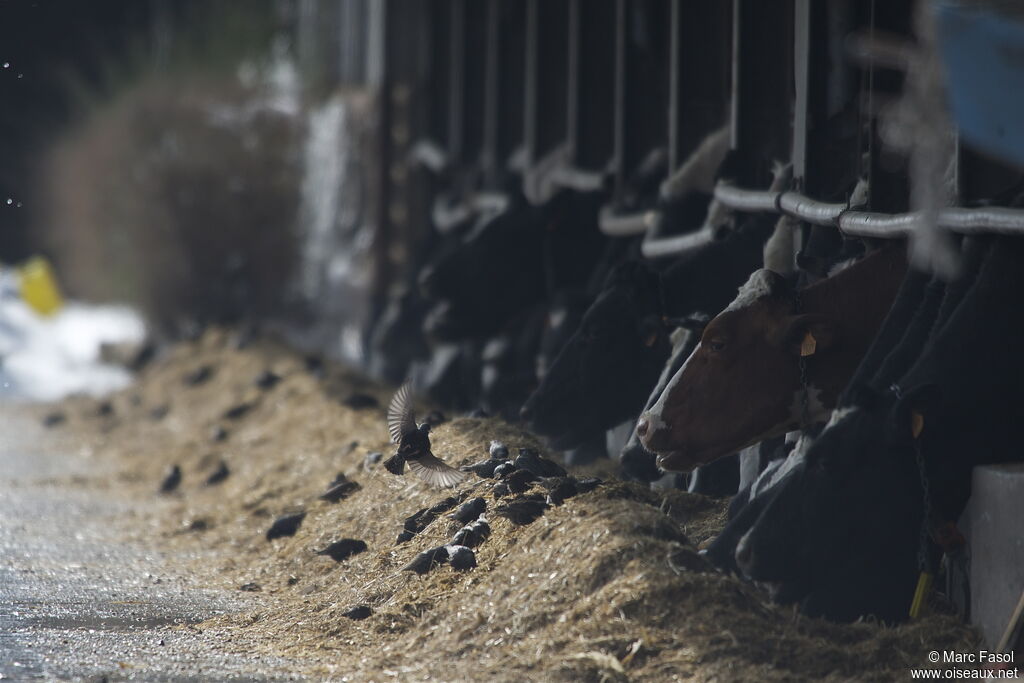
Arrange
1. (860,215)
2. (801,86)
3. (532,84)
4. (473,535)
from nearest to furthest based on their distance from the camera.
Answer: (473,535)
(860,215)
(801,86)
(532,84)

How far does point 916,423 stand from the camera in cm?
538

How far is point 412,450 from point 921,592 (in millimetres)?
2488

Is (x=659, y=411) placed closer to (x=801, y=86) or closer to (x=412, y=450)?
(x=412, y=450)

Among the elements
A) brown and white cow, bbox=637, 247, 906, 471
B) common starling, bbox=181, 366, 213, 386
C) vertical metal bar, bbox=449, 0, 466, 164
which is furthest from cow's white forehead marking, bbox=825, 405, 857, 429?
vertical metal bar, bbox=449, 0, 466, 164

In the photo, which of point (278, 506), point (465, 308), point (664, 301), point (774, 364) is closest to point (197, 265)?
point (465, 308)

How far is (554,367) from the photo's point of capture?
27.0 feet

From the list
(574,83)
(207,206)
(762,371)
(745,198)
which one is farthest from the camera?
(207,206)

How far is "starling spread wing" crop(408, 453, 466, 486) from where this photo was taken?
7020 mm

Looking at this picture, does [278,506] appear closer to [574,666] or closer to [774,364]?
[774,364]

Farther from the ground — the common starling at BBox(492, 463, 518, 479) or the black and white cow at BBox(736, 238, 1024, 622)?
the black and white cow at BBox(736, 238, 1024, 622)

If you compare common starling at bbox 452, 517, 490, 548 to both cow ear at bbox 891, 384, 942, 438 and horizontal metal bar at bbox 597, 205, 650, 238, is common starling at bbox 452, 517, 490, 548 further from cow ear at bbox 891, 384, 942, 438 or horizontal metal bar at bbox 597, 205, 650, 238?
horizontal metal bar at bbox 597, 205, 650, 238

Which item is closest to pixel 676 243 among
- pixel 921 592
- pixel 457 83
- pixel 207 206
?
pixel 921 592

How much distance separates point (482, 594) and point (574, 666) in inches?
32.5

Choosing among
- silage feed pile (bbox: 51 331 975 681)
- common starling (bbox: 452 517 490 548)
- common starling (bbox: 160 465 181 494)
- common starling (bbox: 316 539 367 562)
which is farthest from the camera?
common starling (bbox: 160 465 181 494)
